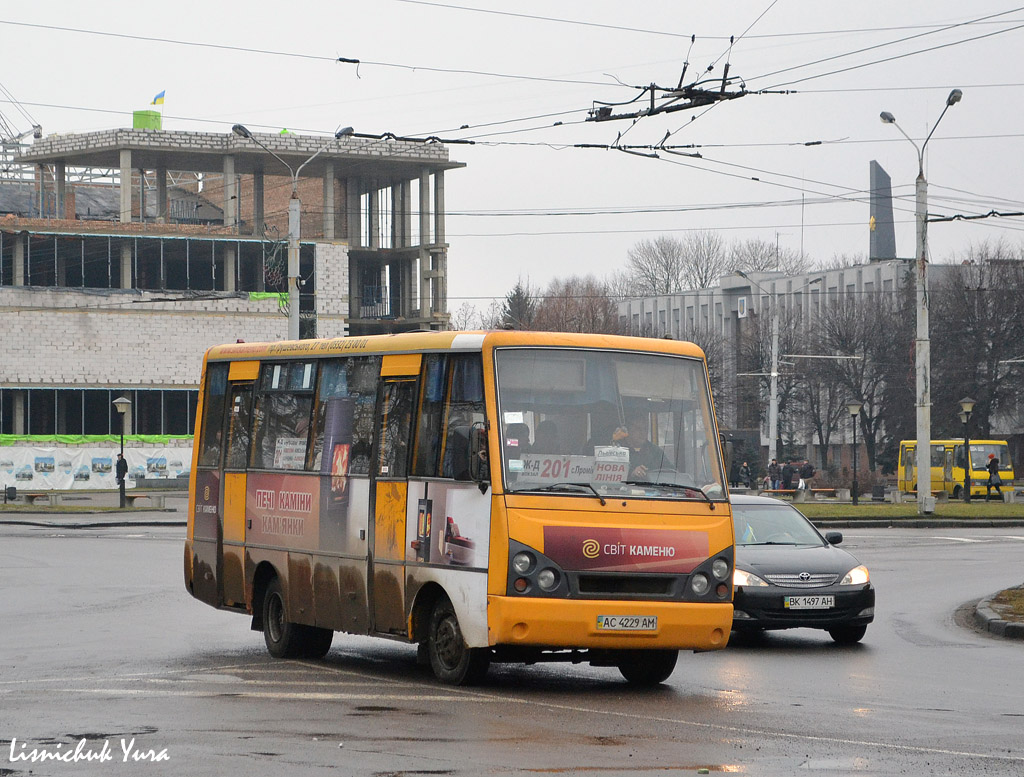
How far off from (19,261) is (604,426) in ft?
217

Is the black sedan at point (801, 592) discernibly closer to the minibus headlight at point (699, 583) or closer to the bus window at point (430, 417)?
the minibus headlight at point (699, 583)

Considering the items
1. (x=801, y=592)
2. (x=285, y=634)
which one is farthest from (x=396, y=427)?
(x=801, y=592)

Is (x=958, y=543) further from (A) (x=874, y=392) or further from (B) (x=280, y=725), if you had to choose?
(A) (x=874, y=392)

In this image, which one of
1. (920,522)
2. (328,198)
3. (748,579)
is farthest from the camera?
(328,198)

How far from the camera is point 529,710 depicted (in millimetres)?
9820

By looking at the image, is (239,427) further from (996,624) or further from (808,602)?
(996,624)

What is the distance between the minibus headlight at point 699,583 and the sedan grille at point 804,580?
4012 mm

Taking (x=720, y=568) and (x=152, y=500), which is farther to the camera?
(x=152, y=500)

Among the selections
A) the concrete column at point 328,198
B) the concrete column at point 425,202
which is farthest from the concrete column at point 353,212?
the concrete column at point 425,202

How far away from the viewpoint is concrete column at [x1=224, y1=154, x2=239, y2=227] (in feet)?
243

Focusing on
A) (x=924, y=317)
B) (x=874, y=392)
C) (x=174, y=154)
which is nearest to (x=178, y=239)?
(x=174, y=154)

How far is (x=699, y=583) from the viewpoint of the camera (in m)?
10.9

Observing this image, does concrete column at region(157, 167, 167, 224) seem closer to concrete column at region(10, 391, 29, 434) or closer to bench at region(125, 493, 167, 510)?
concrete column at region(10, 391, 29, 434)

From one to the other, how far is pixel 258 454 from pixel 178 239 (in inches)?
2422
